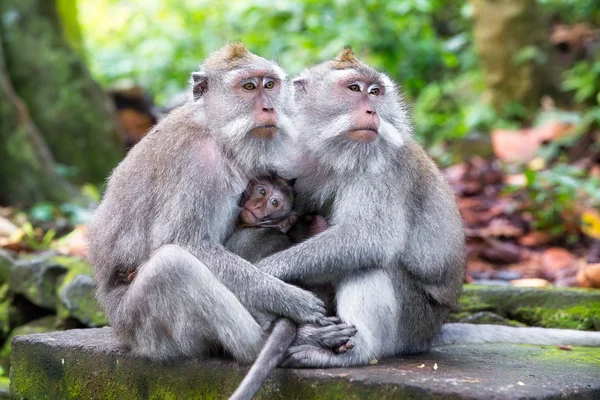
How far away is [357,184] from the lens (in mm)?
4551

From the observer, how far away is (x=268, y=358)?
3.86m

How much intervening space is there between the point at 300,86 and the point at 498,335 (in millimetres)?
2076

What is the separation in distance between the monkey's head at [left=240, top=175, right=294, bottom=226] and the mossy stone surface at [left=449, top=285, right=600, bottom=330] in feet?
7.23

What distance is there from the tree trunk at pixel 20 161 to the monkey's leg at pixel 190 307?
237 inches

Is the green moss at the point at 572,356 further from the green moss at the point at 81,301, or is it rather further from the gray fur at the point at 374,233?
the green moss at the point at 81,301

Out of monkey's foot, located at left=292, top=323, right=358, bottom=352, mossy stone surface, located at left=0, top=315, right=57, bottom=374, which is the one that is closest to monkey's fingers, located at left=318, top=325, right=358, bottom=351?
monkey's foot, located at left=292, top=323, right=358, bottom=352

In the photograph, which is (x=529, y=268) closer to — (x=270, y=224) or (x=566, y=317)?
(x=566, y=317)

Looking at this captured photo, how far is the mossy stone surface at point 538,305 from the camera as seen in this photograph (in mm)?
5766

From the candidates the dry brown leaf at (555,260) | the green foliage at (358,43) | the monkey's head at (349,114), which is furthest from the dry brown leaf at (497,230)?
the monkey's head at (349,114)

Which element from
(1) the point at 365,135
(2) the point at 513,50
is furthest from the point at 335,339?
(2) the point at 513,50

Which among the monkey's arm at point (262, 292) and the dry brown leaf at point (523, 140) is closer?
the monkey's arm at point (262, 292)

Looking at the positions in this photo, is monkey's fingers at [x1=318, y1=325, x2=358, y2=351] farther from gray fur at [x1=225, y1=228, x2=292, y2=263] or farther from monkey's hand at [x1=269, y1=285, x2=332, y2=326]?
gray fur at [x1=225, y1=228, x2=292, y2=263]

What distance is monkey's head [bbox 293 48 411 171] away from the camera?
15.1ft

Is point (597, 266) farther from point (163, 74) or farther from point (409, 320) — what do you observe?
point (163, 74)
